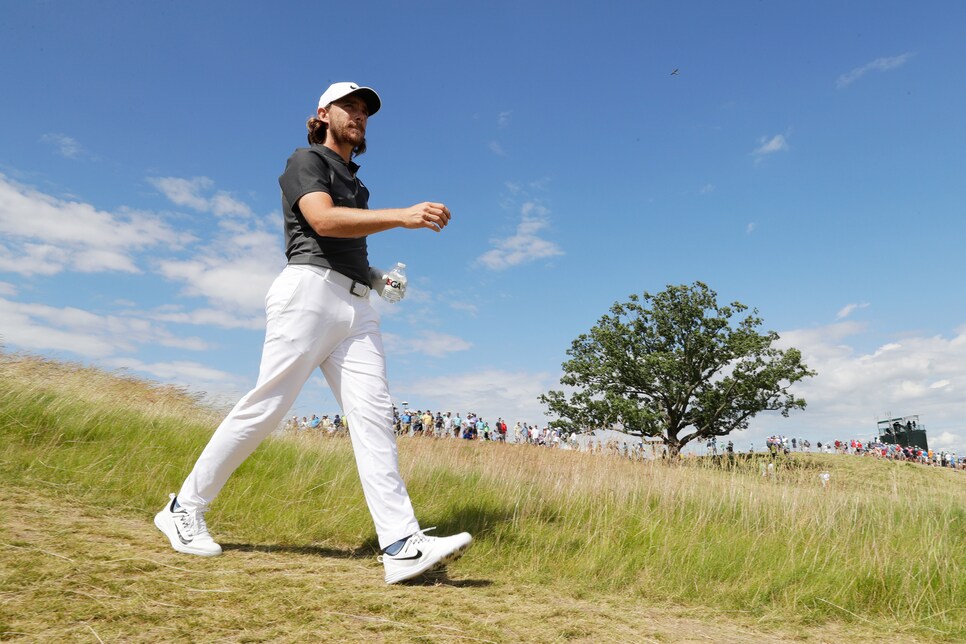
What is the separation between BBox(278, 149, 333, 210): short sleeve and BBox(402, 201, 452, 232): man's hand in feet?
1.86

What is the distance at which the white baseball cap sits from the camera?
10.5 feet

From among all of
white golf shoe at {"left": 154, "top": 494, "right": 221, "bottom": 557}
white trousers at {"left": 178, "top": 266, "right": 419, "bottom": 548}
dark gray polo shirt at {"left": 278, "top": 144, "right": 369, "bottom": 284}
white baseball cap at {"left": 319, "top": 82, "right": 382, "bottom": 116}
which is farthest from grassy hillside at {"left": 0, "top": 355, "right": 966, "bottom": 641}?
white baseball cap at {"left": 319, "top": 82, "right": 382, "bottom": 116}

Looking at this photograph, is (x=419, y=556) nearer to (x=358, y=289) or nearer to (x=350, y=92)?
(x=358, y=289)

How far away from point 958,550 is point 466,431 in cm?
3036

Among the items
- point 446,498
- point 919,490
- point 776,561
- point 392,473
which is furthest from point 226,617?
point 919,490

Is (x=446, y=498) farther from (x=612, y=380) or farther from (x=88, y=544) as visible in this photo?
(x=612, y=380)

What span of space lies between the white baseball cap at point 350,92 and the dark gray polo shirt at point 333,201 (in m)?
0.28

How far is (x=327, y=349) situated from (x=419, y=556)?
1147 millimetres

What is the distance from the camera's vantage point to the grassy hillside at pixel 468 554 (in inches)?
83.8

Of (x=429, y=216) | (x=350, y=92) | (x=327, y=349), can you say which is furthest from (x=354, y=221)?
(x=350, y=92)

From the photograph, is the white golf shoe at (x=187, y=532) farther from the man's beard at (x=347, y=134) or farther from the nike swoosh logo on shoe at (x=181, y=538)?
the man's beard at (x=347, y=134)

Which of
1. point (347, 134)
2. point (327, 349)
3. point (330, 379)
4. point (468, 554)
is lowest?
point (468, 554)

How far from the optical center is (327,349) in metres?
3.10

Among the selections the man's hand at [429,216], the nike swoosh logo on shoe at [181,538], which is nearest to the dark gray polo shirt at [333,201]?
the man's hand at [429,216]
